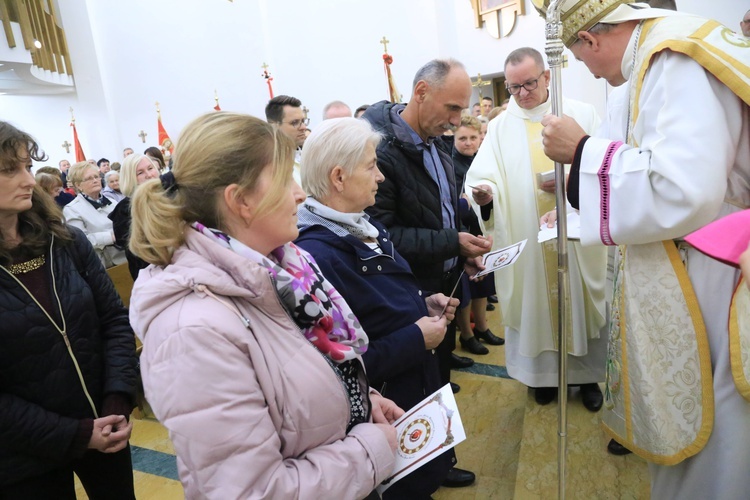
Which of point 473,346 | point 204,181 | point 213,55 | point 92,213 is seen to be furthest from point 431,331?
point 213,55

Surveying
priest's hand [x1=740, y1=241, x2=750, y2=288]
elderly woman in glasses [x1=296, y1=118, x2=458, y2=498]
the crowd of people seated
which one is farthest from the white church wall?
priest's hand [x1=740, y1=241, x2=750, y2=288]

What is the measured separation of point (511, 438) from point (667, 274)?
4.96 ft

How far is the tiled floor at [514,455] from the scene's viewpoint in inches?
87.6

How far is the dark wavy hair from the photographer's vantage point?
1.58 m

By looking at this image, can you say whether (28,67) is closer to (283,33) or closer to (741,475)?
Result: (283,33)

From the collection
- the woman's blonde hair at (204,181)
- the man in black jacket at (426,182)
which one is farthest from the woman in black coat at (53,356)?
the man in black jacket at (426,182)

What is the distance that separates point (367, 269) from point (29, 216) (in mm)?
1137

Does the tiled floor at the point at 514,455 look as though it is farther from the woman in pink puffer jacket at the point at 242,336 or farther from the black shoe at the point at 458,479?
the woman in pink puffer jacket at the point at 242,336

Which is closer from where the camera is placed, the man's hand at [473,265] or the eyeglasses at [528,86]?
the man's hand at [473,265]

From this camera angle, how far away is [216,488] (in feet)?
2.97

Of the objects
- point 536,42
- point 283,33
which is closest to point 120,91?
point 283,33

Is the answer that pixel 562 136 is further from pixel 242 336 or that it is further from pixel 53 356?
pixel 53 356

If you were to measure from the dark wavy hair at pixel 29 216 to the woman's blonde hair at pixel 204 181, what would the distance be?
2.61 feet

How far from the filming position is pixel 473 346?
3.78m
